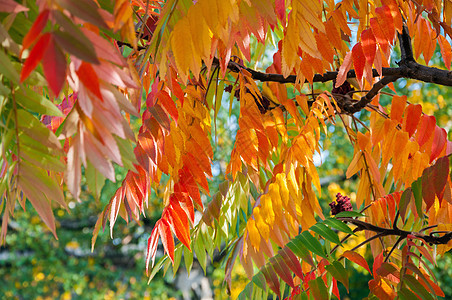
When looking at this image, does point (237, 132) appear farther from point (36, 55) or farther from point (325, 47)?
point (36, 55)

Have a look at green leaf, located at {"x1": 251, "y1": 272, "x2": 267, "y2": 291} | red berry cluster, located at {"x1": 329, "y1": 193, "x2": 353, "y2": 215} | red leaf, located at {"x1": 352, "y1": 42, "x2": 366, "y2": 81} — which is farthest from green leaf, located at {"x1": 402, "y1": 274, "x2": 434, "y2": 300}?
red berry cluster, located at {"x1": 329, "y1": 193, "x2": 353, "y2": 215}

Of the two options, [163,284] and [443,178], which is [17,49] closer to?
[443,178]

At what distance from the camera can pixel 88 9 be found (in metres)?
0.38

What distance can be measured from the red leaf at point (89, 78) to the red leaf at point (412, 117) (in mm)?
712

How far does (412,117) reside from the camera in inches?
36.5

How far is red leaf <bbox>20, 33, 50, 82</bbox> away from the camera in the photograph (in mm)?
361

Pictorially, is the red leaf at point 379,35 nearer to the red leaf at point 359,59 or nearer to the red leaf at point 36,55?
the red leaf at point 359,59

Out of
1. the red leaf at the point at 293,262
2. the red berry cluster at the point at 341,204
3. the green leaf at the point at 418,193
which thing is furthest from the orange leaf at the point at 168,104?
the red berry cluster at the point at 341,204

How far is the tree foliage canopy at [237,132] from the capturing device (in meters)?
0.41

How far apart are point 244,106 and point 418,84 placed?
3.68m

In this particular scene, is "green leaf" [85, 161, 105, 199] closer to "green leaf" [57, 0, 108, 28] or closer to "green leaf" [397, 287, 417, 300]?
"green leaf" [57, 0, 108, 28]

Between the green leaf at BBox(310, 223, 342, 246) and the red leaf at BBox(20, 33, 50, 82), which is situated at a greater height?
the red leaf at BBox(20, 33, 50, 82)

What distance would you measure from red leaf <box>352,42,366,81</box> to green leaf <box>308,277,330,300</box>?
14.3 inches

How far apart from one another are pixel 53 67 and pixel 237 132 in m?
0.58
